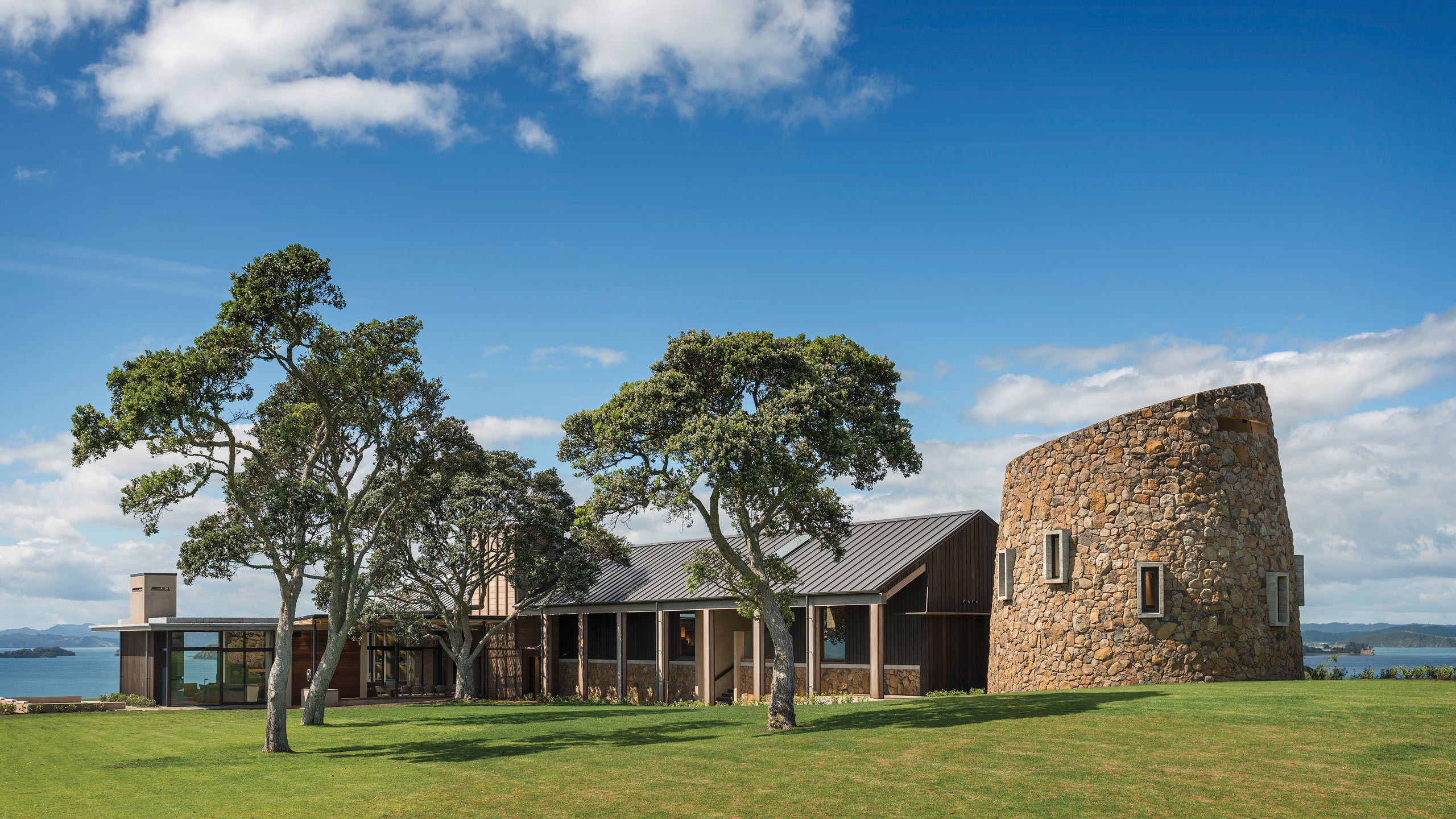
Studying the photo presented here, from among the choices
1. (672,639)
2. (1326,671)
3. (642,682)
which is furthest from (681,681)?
(1326,671)

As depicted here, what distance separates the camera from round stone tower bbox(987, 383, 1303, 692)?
23.0 meters

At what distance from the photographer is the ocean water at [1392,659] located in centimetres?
2725

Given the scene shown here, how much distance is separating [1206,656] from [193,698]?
32458mm

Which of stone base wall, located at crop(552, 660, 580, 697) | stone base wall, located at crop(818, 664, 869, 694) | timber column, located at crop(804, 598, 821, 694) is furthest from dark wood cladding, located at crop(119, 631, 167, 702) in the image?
stone base wall, located at crop(818, 664, 869, 694)

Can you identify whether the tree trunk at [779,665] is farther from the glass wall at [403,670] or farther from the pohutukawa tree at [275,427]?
the glass wall at [403,670]

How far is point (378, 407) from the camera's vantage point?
24.2 metres

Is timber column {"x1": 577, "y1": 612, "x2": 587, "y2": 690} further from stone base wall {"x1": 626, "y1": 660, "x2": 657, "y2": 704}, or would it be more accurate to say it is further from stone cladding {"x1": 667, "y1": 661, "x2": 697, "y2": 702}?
stone cladding {"x1": 667, "y1": 661, "x2": 697, "y2": 702}

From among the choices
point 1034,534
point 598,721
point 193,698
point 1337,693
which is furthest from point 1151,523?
point 193,698

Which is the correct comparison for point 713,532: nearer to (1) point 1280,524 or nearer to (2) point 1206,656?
(2) point 1206,656

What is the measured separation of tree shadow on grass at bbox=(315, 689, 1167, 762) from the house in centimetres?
482

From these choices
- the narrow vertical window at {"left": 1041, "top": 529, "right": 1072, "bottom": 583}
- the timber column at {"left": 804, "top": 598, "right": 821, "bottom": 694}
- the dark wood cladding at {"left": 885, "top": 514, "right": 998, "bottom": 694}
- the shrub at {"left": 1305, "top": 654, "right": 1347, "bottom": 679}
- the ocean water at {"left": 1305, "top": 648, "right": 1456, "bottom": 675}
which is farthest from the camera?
the timber column at {"left": 804, "top": 598, "right": 821, "bottom": 694}

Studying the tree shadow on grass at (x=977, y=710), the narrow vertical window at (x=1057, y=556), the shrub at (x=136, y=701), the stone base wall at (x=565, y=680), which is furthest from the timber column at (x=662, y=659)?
the shrub at (x=136, y=701)

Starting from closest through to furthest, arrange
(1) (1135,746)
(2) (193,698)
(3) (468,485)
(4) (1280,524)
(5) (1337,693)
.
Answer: (1) (1135,746), (5) (1337,693), (4) (1280,524), (3) (468,485), (2) (193,698)

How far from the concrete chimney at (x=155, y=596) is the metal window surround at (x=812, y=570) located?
1321cm
